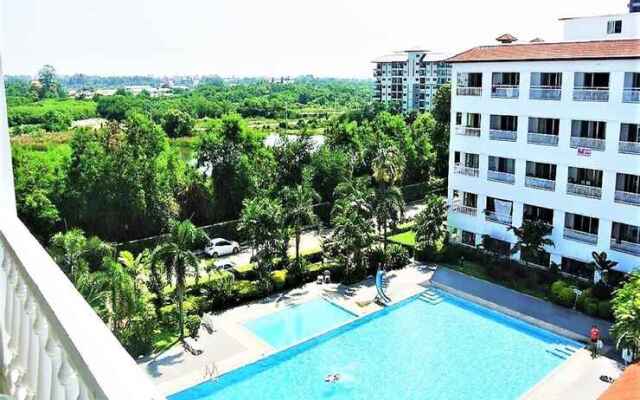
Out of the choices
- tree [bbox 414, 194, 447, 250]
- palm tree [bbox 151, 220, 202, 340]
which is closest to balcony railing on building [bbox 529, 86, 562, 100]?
tree [bbox 414, 194, 447, 250]

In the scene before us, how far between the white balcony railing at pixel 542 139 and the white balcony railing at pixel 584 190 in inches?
60.1

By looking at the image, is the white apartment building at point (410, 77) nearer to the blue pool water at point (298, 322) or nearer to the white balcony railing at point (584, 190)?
the white balcony railing at point (584, 190)

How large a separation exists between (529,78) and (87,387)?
20.9 metres

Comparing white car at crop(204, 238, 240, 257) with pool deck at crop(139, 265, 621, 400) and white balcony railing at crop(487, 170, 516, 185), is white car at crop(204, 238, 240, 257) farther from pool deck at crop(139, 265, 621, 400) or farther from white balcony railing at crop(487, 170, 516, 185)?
white balcony railing at crop(487, 170, 516, 185)

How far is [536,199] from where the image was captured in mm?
20297

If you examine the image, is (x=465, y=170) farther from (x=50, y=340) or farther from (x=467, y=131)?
(x=50, y=340)

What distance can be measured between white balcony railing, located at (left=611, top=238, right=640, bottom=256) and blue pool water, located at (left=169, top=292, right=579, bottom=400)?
4.17 m

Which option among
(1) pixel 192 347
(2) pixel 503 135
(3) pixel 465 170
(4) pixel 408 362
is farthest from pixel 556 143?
(1) pixel 192 347

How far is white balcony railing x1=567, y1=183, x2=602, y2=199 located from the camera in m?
18.7

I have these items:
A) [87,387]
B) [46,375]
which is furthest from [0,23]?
[87,387]

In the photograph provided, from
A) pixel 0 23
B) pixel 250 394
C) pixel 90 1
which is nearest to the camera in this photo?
pixel 0 23

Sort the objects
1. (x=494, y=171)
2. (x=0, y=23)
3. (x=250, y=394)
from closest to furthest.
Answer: (x=0, y=23), (x=250, y=394), (x=494, y=171)

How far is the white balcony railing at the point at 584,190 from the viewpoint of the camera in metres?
18.7

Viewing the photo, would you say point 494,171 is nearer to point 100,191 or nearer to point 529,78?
point 529,78
